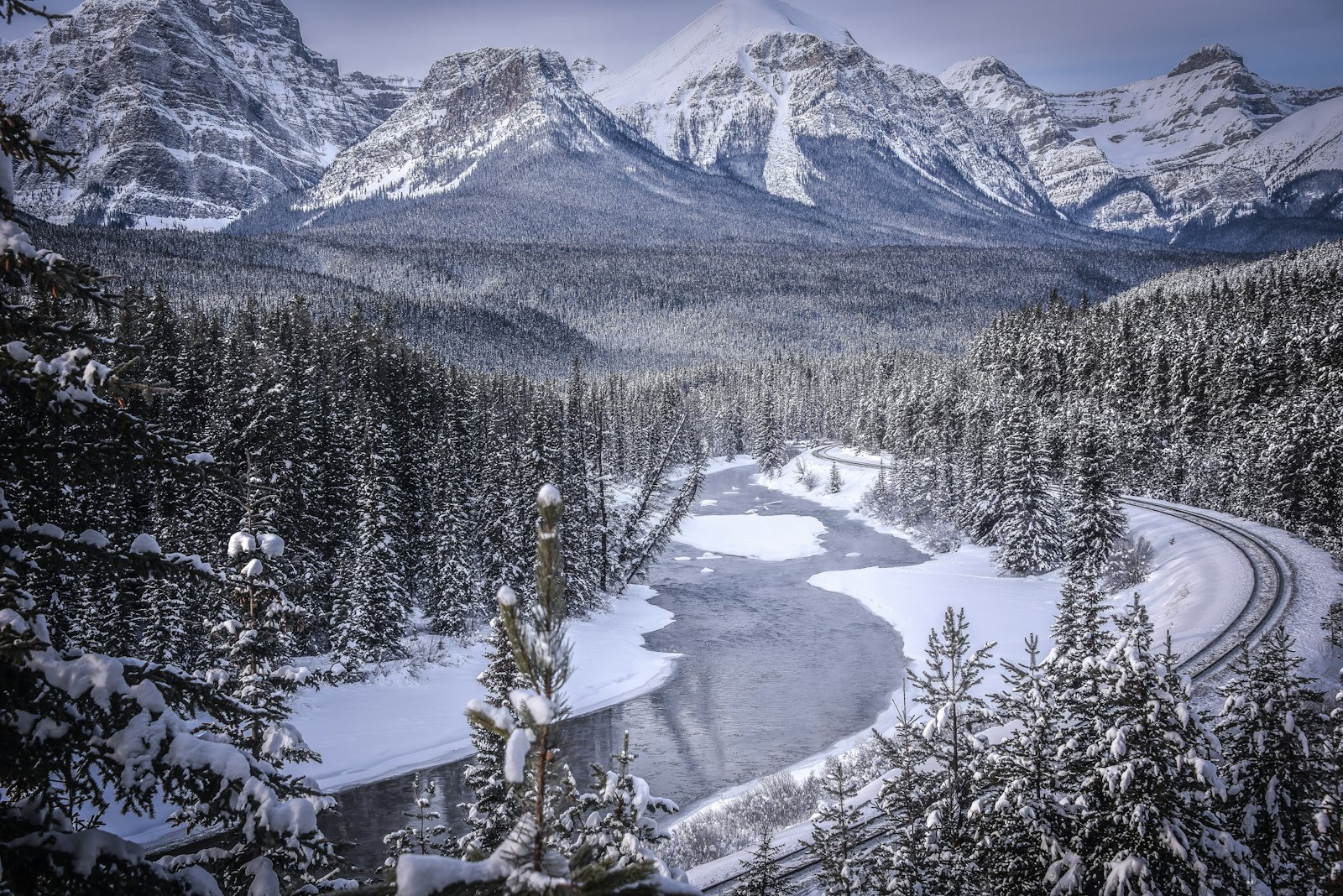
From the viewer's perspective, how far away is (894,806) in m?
13.4

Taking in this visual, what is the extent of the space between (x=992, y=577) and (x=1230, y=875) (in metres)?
42.7

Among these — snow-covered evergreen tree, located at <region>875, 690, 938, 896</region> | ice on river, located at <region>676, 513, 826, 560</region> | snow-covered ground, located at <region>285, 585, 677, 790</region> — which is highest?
snow-covered evergreen tree, located at <region>875, 690, 938, 896</region>

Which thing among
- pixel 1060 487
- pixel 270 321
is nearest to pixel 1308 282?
pixel 1060 487

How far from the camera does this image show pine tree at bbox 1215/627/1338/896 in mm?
10031

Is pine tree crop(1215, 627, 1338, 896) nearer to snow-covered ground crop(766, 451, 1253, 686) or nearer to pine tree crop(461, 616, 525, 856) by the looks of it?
pine tree crop(461, 616, 525, 856)

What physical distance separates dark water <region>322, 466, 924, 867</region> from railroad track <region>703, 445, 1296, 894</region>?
270 inches

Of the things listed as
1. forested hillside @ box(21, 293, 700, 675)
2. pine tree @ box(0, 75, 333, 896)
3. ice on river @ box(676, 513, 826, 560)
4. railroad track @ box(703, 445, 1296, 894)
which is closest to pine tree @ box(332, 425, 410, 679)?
forested hillside @ box(21, 293, 700, 675)

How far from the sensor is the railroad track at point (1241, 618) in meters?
16.9

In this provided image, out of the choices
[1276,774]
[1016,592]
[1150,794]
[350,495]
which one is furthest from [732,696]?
[1150,794]

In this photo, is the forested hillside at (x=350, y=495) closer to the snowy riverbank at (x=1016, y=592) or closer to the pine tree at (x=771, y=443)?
the snowy riverbank at (x=1016, y=592)

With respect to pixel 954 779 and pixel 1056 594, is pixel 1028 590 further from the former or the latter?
pixel 954 779

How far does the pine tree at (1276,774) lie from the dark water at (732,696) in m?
11.0

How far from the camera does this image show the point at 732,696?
32.7m

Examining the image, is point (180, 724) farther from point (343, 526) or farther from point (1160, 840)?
point (343, 526)
